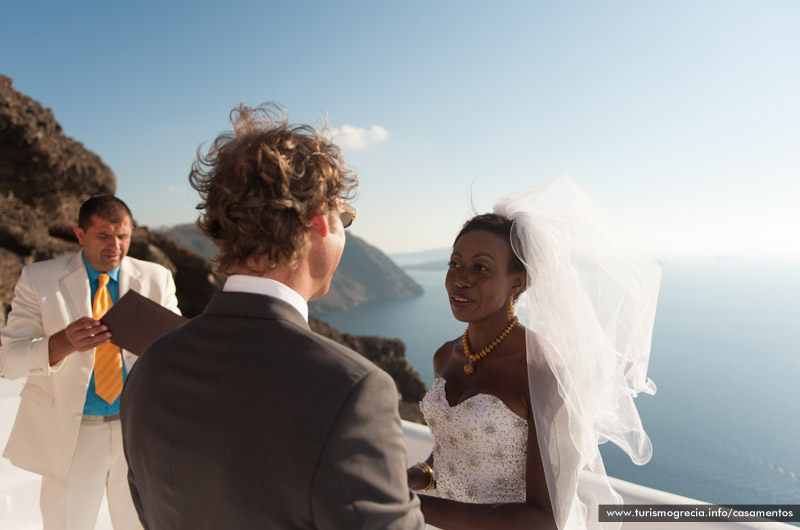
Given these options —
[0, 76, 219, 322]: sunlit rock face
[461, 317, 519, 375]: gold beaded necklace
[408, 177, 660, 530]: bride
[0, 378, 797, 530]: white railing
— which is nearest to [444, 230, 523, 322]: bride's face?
[408, 177, 660, 530]: bride

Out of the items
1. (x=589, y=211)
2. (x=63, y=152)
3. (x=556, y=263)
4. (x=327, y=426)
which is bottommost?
(x=327, y=426)

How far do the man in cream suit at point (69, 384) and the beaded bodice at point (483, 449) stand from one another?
2026mm

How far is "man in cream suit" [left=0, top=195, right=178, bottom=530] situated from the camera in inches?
100

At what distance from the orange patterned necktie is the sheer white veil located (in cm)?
241

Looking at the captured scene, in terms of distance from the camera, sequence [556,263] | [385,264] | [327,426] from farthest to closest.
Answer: [385,264], [556,263], [327,426]

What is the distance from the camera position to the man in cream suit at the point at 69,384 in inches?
100

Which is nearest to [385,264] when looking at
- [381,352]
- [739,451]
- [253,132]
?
[381,352]

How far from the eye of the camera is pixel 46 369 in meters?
2.45

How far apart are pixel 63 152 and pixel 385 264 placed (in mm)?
19638

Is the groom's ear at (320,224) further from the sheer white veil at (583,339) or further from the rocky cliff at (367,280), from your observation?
the rocky cliff at (367,280)

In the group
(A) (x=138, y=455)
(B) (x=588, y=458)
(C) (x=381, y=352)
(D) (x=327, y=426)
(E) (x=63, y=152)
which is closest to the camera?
(D) (x=327, y=426)

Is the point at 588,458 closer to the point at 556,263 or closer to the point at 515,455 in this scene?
the point at 515,455

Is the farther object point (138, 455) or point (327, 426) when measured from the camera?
point (138, 455)

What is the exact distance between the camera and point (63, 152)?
42.2ft
